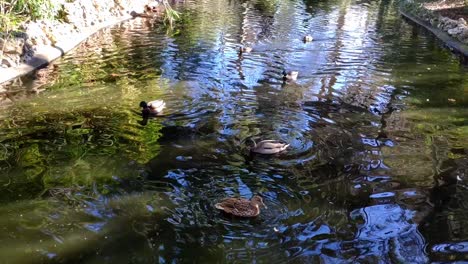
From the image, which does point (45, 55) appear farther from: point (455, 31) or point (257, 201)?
point (455, 31)

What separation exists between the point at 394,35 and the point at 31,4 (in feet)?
40.8

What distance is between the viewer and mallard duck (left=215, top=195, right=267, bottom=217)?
5.25 meters

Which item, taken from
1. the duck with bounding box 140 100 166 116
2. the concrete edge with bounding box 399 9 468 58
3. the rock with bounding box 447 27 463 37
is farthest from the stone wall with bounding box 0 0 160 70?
the rock with bounding box 447 27 463 37

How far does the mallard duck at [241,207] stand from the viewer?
207 inches

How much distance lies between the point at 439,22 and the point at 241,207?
1662cm

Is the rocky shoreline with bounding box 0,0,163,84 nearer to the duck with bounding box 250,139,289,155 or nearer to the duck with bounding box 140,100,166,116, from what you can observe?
the duck with bounding box 140,100,166,116

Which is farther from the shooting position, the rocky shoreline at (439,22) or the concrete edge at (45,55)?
the rocky shoreline at (439,22)

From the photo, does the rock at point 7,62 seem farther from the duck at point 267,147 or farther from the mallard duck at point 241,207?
the mallard duck at point 241,207

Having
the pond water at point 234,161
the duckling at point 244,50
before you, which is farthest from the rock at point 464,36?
the duckling at point 244,50

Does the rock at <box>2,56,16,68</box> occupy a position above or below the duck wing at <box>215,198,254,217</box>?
below

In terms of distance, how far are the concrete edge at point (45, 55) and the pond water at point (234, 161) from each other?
0.45 m

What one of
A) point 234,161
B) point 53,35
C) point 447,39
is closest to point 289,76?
point 234,161

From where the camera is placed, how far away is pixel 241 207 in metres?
5.26

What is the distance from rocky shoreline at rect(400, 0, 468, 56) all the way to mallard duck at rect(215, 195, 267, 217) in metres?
11.9
